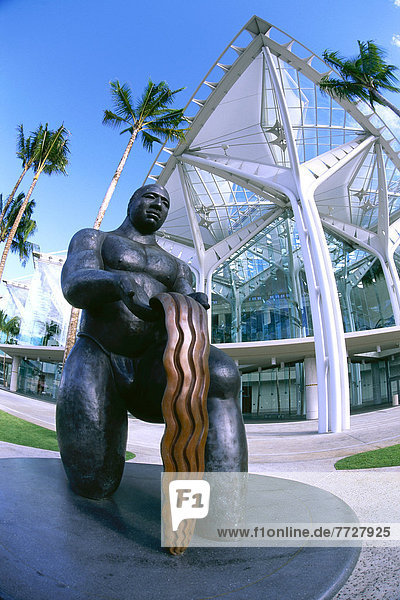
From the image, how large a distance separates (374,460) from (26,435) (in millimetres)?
7428

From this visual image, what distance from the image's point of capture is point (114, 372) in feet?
7.93

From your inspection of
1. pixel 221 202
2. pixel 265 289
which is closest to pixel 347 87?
pixel 265 289

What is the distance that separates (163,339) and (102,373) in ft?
1.40

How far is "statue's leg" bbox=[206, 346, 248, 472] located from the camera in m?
2.03

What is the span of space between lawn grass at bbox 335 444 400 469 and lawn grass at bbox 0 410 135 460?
158 inches

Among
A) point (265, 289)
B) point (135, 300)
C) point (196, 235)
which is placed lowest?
point (135, 300)

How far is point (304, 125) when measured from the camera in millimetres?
21656

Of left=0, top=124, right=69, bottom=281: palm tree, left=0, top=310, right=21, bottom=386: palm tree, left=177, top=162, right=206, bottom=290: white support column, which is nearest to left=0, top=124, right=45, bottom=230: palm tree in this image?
left=0, top=124, right=69, bottom=281: palm tree

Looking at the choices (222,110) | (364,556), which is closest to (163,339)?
(364,556)

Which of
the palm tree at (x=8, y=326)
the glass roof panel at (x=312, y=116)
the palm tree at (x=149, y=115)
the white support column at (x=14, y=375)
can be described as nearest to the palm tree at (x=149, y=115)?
the palm tree at (x=149, y=115)

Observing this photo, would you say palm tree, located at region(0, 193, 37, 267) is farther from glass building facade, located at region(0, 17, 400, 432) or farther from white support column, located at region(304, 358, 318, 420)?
white support column, located at region(304, 358, 318, 420)

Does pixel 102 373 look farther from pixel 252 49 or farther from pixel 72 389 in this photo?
pixel 252 49

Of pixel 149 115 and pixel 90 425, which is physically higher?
pixel 149 115

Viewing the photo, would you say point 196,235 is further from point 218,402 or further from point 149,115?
point 218,402
